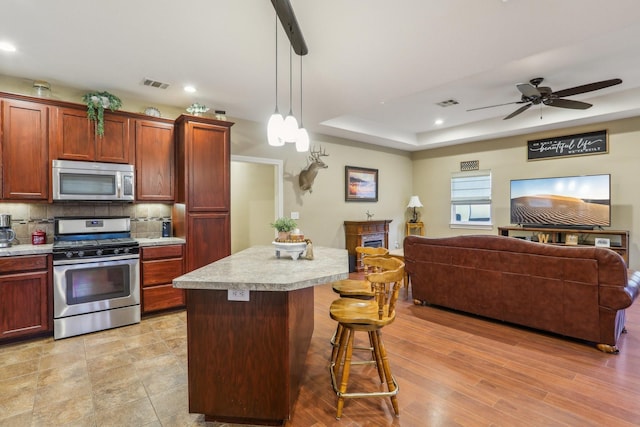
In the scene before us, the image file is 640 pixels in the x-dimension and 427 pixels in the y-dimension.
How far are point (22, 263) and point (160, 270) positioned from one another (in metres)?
1.21

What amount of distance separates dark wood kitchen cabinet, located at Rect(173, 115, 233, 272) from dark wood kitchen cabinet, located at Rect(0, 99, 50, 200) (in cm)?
130

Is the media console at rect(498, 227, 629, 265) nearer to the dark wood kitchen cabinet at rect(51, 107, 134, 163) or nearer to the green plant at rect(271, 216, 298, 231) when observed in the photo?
the green plant at rect(271, 216, 298, 231)

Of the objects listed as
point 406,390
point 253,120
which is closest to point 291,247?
point 406,390

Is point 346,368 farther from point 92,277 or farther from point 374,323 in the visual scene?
point 92,277

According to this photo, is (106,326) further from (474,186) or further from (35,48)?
(474,186)

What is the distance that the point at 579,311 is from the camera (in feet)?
9.20

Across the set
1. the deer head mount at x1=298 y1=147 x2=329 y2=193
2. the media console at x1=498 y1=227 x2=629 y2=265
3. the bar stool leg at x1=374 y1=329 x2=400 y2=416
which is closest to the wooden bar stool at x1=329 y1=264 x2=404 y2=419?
the bar stool leg at x1=374 y1=329 x2=400 y2=416

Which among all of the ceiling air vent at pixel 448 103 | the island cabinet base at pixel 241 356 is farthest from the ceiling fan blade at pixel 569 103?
the island cabinet base at pixel 241 356

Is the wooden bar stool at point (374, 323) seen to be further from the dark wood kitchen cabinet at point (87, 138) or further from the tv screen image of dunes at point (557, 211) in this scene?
the tv screen image of dunes at point (557, 211)

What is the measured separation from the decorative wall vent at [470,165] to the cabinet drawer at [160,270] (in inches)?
238

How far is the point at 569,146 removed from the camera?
5.66 meters

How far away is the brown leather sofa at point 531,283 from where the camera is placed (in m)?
2.68

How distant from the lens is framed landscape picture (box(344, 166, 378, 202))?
6.45m

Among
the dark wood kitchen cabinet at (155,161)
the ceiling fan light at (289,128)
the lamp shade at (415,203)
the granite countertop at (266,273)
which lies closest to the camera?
the granite countertop at (266,273)
